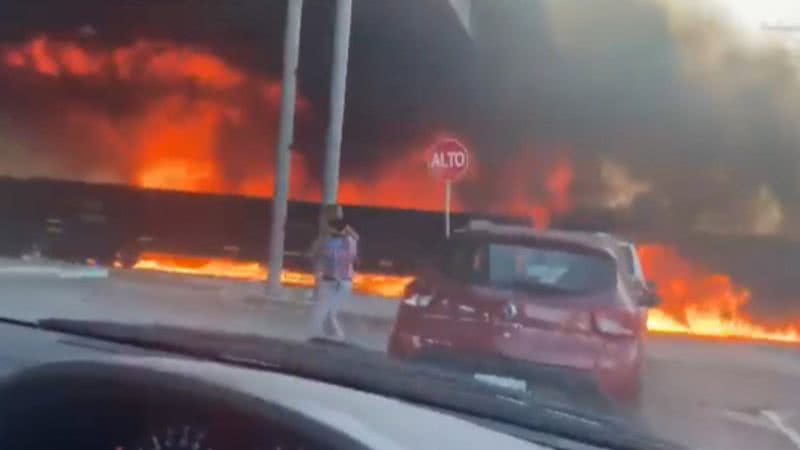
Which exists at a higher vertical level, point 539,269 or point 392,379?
point 539,269

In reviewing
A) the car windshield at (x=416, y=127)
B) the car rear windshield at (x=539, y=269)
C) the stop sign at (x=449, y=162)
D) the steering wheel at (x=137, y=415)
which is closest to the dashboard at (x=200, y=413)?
the steering wheel at (x=137, y=415)

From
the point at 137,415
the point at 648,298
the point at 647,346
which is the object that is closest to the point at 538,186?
the point at 647,346

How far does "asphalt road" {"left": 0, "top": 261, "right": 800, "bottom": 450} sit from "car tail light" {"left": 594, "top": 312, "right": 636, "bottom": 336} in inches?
16.3

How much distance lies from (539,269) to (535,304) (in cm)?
22

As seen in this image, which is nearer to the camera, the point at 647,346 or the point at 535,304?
the point at 535,304

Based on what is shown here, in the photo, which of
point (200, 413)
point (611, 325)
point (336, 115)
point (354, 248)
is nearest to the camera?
point (200, 413)

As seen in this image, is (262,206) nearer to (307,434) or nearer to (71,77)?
(71,77)

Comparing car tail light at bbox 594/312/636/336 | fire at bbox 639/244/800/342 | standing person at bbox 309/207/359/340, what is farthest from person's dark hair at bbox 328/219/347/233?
fire at bbox 639/244/800/342

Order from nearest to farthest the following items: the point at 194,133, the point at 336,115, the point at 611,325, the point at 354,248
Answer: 1. the point at 611,325
2. the point at 354,248
3. the point at 336,115
4. the point at 194,133

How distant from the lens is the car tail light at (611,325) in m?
9.59

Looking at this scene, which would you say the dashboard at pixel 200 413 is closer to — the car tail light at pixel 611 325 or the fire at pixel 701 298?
the car tail light at pixel 611 325

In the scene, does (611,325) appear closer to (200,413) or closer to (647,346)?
(647,346)

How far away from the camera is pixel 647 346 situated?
10859mm

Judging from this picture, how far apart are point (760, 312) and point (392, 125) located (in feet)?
26.6
